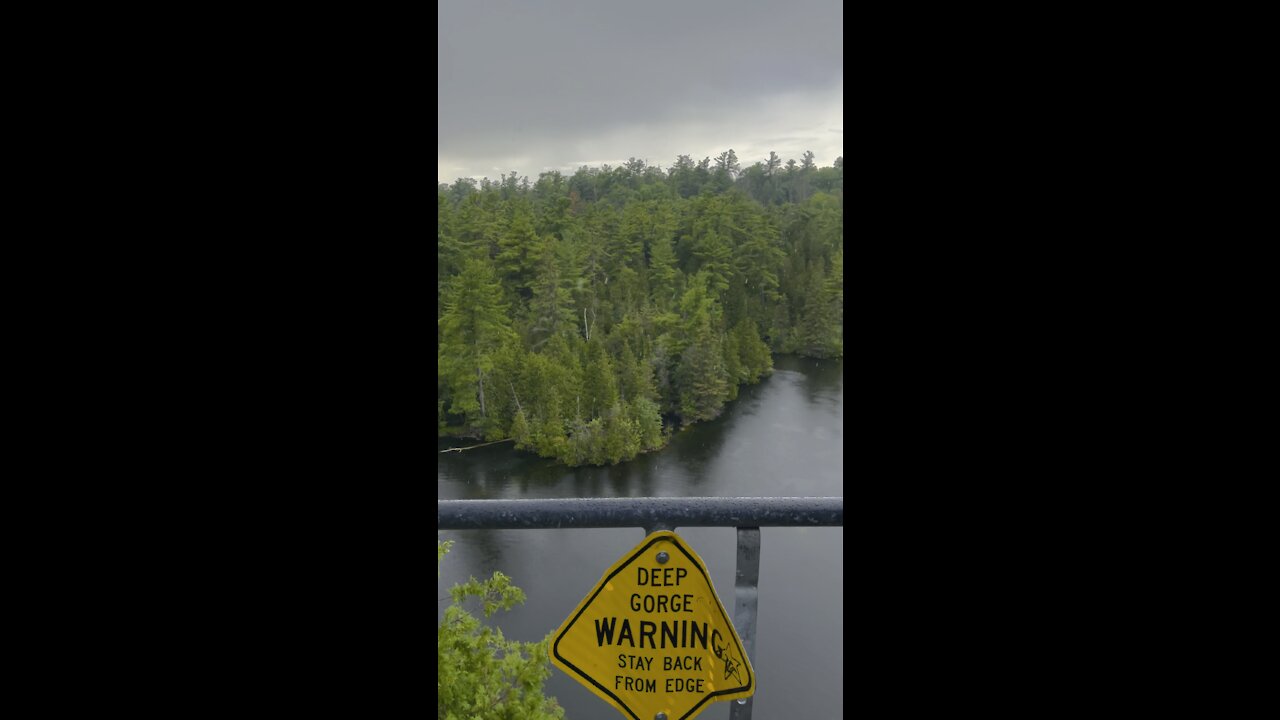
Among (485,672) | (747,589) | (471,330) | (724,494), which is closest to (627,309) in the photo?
(471,330)

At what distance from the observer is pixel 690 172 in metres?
14.9

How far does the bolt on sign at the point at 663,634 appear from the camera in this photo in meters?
1.22

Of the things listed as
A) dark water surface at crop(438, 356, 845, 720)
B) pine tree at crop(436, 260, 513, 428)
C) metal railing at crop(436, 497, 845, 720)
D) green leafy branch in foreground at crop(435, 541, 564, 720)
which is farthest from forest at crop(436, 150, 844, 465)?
metal railing at crop(436, 497, 845, 720)

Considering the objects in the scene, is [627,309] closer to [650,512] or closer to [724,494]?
[724,494]

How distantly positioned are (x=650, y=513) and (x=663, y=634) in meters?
0.18

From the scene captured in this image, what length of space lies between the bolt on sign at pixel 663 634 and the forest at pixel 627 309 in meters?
10.7

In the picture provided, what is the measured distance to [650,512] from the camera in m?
1.18

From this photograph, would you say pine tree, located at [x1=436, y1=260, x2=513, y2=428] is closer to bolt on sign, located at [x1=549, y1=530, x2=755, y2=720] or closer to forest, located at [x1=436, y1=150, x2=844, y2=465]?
forest, located at [x1=436, y1=150, x2=844, y2=465]

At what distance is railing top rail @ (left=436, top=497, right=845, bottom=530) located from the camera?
46.5 inches

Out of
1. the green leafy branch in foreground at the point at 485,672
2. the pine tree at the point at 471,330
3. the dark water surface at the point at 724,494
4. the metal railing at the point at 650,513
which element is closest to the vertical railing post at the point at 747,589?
the metal railing at the point at 650,513
